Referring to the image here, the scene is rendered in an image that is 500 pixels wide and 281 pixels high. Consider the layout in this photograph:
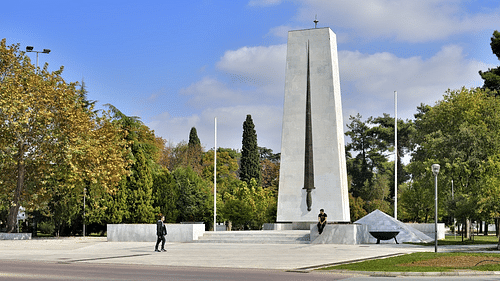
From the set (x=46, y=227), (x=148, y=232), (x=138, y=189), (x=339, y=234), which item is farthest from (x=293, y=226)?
(x=46, y=227)

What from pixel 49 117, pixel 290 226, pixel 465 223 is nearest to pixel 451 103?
pixel 465 223

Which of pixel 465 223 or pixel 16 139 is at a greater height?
pixel 16 139

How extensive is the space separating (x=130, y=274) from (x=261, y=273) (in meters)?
3.50

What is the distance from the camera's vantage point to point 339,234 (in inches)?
1267

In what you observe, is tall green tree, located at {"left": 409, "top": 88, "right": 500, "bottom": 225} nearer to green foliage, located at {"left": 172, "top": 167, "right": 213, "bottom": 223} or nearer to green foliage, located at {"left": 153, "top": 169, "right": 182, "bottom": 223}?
green foliage, located at {"left": 172, "top": 167, "right": 213, "bottom": 223}

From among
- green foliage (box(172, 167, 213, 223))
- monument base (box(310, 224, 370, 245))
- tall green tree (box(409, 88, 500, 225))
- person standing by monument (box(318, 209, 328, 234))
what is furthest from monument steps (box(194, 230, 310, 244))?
green foliage (box(172, 167, 213, 223))

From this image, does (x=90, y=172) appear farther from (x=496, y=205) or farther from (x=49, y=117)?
(x=496, y=205)

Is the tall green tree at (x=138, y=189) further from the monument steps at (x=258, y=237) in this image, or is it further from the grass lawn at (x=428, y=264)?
the grass lawn at (x=428, y=264)

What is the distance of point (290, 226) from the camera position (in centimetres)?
4212

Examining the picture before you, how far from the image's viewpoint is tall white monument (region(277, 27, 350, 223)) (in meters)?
41.1

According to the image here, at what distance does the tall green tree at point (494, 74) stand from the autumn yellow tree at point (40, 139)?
38.5 m

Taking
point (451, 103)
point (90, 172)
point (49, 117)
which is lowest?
point (90, 172)

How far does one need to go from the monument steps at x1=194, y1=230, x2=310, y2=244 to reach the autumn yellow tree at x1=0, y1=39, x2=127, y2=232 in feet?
27.7

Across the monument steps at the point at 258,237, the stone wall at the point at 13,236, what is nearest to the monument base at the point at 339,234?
the monument steps at the point at 258,237
